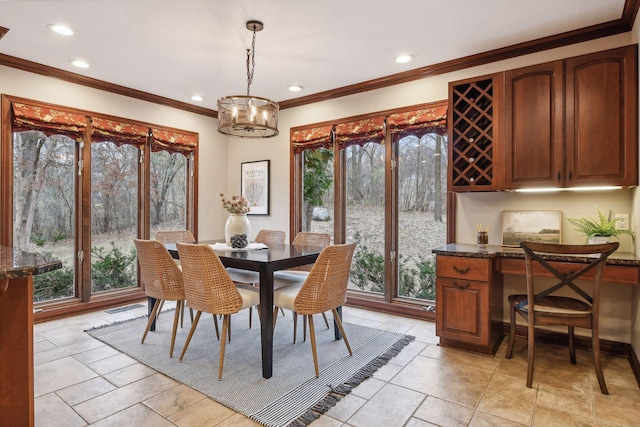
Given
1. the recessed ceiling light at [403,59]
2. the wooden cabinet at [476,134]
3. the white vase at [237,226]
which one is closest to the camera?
the wooden cabinet at [476,134]

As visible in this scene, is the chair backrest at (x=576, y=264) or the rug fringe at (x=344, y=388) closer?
the rug fringe at (x=344, y=388)

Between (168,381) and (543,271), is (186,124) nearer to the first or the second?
(168,381)

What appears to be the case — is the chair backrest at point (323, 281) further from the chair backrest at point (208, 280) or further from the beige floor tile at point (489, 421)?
the beige floor tile at point (489, 421)

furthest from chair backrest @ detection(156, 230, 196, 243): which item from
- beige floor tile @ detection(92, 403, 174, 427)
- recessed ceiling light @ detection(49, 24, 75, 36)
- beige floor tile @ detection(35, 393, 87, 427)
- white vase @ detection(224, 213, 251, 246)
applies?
beige floor tile @ detection(92, 403, 174, 427)

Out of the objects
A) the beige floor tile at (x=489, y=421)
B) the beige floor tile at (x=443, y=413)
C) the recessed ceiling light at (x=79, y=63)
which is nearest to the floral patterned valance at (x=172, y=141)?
the recessed ceiling light at (x=79, y=63)

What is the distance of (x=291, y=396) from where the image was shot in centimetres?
219

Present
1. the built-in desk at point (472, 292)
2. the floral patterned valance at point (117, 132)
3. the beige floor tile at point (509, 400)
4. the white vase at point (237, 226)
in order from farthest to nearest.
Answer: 1. the floral patterned valance at point (117, 132)
2. the white vase at point (237, 226)
3. the built-in desk at point (472, 292)
4. the beige floor tile at point (509, 400)

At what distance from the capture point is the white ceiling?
8.53 feet

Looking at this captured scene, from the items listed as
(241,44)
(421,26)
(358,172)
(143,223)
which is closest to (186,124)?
(143,223)

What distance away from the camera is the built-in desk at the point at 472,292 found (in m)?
2.76

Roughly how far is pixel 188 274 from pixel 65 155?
2613 mm

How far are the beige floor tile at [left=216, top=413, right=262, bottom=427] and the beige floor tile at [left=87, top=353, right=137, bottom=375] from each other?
114 centimetres

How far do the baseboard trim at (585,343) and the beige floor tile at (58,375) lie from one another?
343cm

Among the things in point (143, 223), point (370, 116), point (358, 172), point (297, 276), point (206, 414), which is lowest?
point (206, 414)
